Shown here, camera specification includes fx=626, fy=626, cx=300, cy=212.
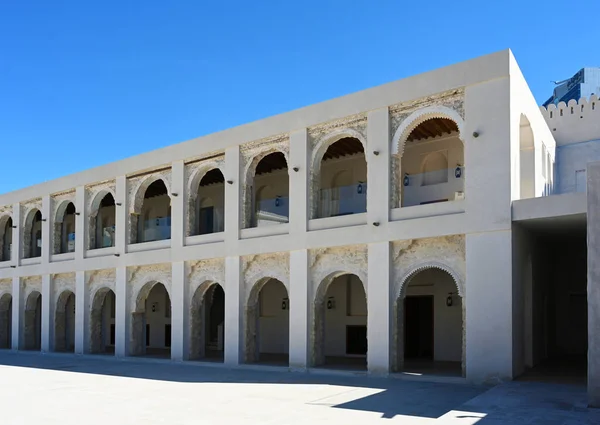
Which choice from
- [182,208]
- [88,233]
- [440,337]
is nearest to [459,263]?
[440,337]

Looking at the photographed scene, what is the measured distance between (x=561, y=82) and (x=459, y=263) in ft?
61.4

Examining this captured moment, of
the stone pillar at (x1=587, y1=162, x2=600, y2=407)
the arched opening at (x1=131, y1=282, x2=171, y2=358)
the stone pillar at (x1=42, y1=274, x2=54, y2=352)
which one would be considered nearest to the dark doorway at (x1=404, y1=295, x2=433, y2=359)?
the stone pillar at (x1=587, y1=162, x2=600, y2=407)

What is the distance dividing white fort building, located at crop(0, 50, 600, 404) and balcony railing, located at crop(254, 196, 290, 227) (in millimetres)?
61

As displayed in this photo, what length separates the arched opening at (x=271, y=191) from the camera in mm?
18328

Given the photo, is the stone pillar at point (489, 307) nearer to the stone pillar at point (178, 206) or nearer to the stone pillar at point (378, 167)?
Answer: the stone pillar at point (378, 167)

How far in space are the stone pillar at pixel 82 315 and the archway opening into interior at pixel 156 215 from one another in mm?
3248

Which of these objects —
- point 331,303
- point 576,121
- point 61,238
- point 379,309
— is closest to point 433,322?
point 331,303

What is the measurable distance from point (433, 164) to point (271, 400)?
9.98m

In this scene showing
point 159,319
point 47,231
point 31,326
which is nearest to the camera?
point 47,231

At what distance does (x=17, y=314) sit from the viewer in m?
26.7

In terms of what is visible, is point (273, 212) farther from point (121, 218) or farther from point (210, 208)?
point (121, 218)

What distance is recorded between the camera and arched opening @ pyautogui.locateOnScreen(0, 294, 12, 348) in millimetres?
28391

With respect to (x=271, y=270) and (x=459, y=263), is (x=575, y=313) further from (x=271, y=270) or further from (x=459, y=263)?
(x=271, y=270)

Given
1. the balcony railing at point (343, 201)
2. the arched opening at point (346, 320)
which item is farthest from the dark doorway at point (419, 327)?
the balcony railing at point (343, 201)
